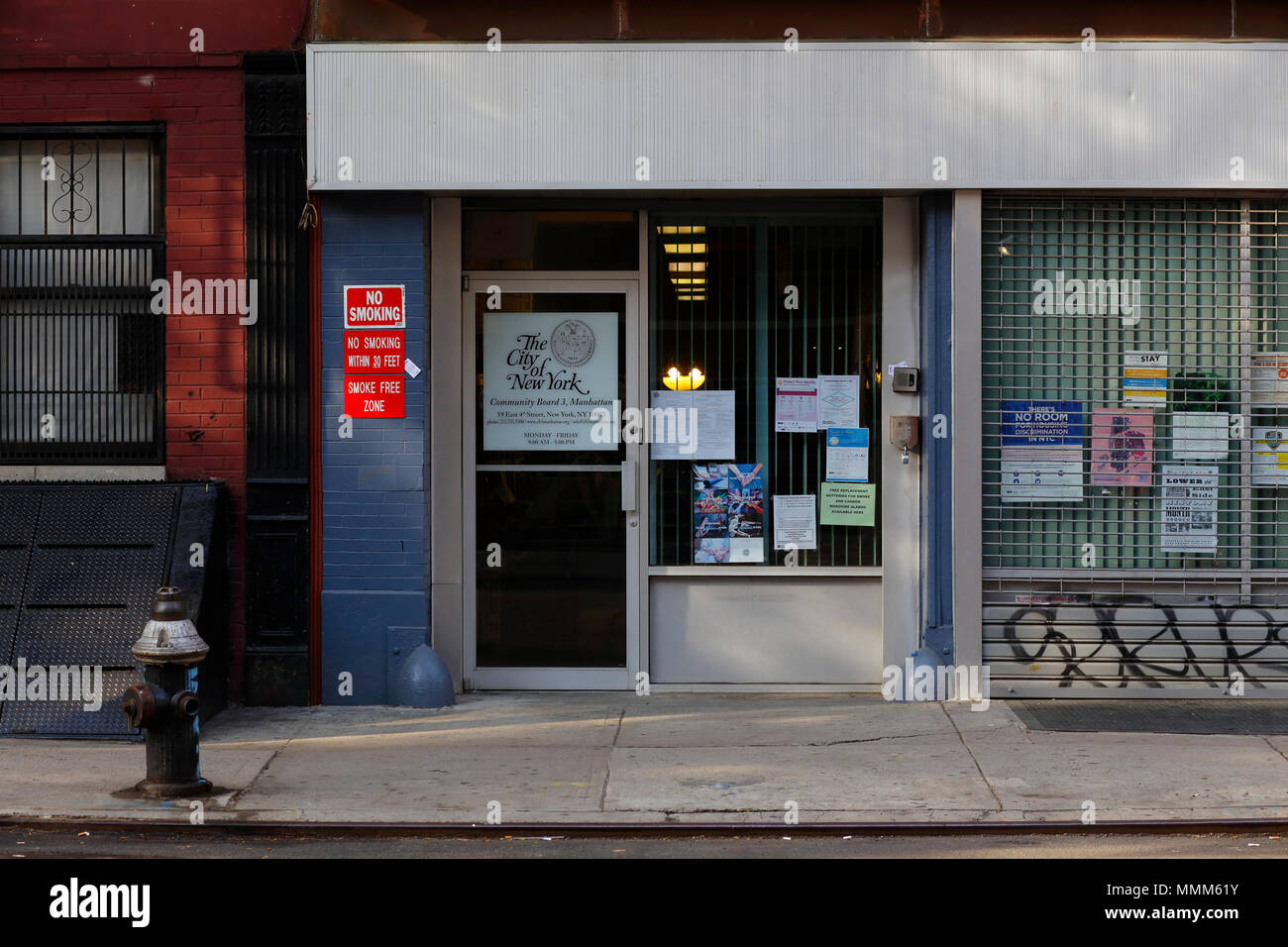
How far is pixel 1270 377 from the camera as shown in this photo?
9.73 m

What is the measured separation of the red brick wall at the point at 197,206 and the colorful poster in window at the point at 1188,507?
6.27m

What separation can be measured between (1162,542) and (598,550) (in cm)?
386

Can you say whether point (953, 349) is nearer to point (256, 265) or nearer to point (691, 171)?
point (691, 171)

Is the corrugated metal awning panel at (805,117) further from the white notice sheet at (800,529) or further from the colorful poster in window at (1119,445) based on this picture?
the white notice sheet at (800,529)

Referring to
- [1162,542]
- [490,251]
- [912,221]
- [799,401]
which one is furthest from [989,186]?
[490,251]

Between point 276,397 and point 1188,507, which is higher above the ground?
point 276,397

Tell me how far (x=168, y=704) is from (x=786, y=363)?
15.7ft

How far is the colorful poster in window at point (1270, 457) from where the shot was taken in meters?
9.73

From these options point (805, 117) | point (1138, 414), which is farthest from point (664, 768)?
point (805, 117)

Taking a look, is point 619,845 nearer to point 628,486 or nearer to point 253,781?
point 253,781

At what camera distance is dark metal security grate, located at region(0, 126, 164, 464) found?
32.2 ft

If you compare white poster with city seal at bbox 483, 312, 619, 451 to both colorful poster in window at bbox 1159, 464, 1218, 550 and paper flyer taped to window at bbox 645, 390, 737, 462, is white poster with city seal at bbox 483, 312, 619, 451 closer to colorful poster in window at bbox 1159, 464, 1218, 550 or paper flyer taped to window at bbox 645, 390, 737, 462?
paper flyer taped to window at bbox 645, 390, 737, 462

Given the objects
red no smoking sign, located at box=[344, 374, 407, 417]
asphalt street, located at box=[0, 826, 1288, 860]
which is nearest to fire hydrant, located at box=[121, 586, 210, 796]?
asphalt street, located at box=[0, 826, 1288, 860]

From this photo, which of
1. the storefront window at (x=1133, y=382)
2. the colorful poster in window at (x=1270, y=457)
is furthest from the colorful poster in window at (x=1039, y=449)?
the colorful poster in window at (x=1270, y=457)
